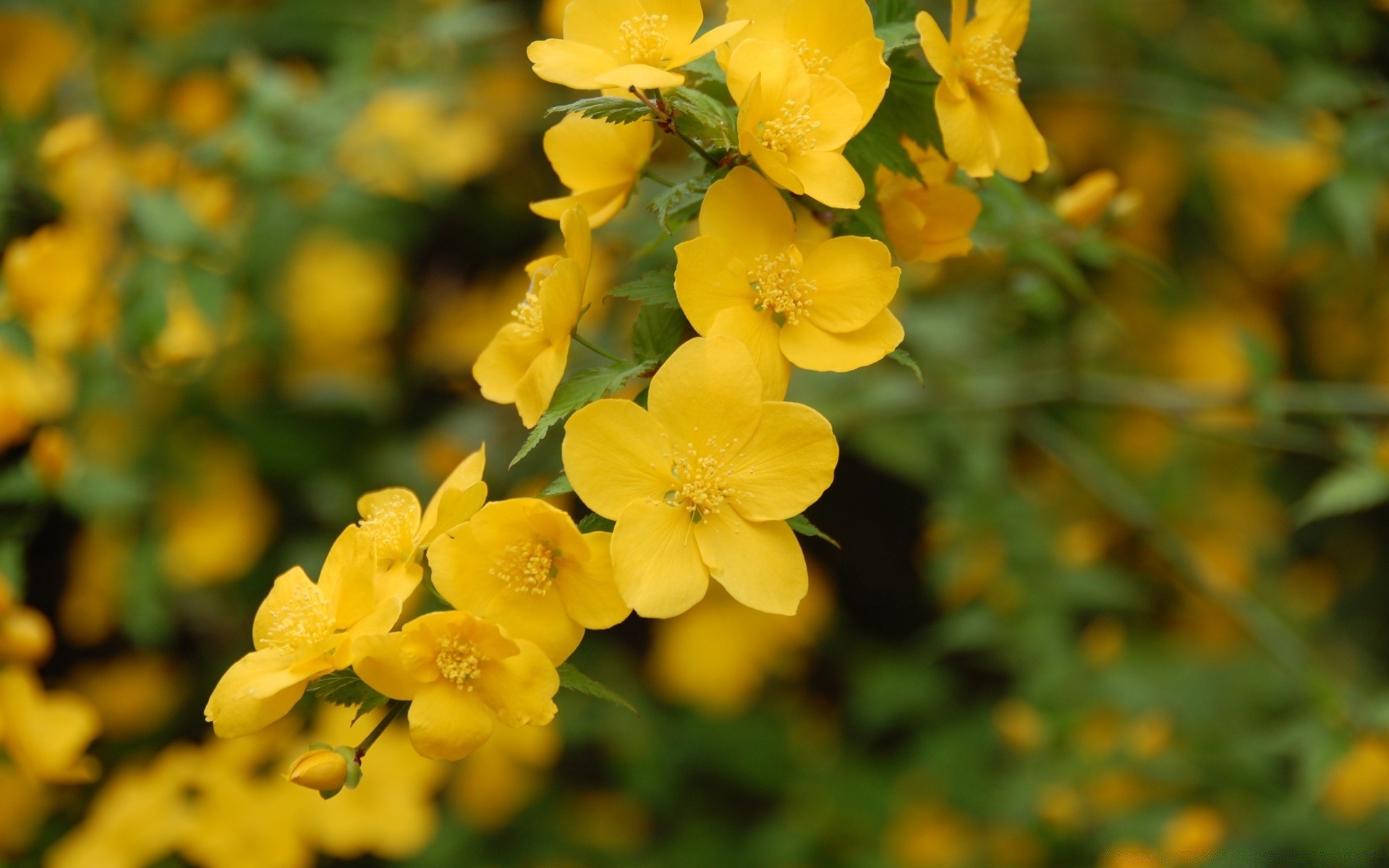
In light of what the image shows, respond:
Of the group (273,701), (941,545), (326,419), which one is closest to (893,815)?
(941,545)

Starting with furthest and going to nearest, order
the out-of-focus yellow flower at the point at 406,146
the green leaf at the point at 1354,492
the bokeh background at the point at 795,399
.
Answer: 1. the out-of-focus yellow flower at the point at 406,146
2. the bokeh background at the point at 795,399
3. the green leaf at the point at 1354,492

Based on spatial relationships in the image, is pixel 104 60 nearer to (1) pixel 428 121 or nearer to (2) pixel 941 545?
(1) pixel 428 121

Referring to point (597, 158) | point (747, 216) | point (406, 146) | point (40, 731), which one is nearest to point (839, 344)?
point (747, 216)

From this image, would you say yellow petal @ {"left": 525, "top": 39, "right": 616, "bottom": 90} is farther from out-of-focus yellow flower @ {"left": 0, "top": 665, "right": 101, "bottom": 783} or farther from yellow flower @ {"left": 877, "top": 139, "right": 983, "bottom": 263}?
out-of-focus yellow flower @ {"left": 0, "top": 665, "right": 101, "bottom": 783}

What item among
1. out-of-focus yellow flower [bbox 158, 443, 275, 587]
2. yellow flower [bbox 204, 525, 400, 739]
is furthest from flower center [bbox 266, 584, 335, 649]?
out-of-focus yellow flower [bbox 158, 443, 275, 587]

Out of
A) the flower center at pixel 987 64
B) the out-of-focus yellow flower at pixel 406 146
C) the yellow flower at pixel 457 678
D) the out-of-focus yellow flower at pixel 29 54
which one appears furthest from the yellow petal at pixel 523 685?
the out-of-focus yellow flower at pixel 29 54

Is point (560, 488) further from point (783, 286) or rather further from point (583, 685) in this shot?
point (783, 286)

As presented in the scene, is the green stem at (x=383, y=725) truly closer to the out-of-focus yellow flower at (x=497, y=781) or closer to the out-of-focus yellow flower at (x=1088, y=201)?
the out-of-focus yellow flower at (x=1088, y=201)
